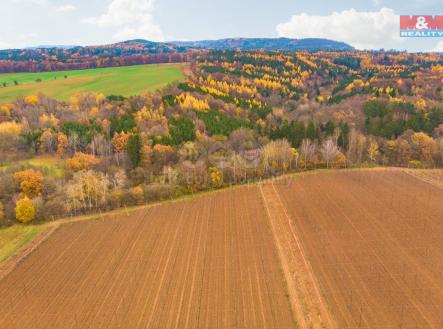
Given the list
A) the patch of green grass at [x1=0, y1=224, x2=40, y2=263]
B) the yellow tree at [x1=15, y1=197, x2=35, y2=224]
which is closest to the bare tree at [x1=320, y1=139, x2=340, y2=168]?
the patch of green grass at [x1=0, y1=224, x2=40, y2=263]

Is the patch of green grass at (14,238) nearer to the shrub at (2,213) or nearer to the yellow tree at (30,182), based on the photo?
the shrub at (2,213)

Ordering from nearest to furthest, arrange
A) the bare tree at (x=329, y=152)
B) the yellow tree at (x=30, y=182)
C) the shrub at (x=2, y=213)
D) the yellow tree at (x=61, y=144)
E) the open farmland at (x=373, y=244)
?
the open farmland at (x=373, y=244) < the shrub at (x=2, y=213) < the yellow tree at (x=30, y=182) < the bare tree at (x=329, y=152) < the yellow tree at (x=61, y=144)

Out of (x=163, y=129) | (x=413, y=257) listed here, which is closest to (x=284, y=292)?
(x=413, y=257)

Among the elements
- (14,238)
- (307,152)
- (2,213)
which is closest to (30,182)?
(2,213)

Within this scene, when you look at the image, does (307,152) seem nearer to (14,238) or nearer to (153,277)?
(153,277)

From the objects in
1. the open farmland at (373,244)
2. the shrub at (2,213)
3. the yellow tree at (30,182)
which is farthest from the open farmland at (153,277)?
the yellow tree at (30,182)

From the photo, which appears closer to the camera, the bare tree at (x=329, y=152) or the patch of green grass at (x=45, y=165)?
the patch of green grass at (x=45, y=165)
